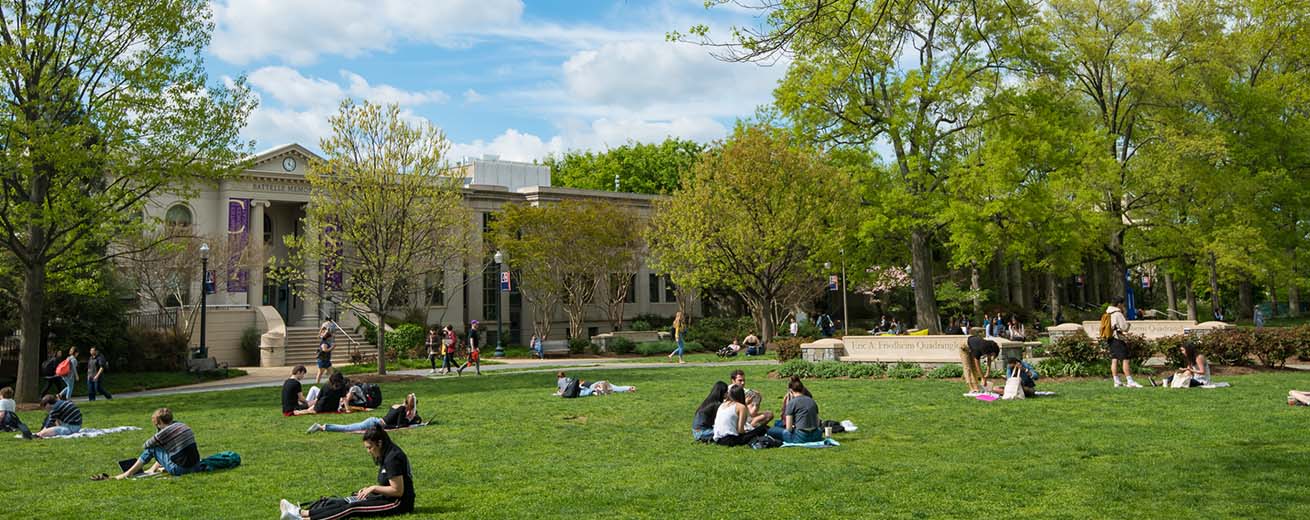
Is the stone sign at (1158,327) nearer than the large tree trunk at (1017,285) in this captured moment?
Yes

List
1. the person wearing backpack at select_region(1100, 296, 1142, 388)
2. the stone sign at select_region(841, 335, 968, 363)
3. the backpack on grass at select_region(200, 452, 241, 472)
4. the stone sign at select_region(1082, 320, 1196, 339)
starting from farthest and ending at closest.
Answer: the stone sign at select_region(1082, 320, 1196, 339) → the stone sign at select_region(841, 335, 968, 363) → the person wearing backpack at select_region(1100, 296, 1142, 388) → the backpack on grass at select_region(200, 452, 241, 472)

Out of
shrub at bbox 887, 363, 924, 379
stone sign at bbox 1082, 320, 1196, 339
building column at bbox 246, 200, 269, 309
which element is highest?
building column at bbox 246, 200, 269, 309

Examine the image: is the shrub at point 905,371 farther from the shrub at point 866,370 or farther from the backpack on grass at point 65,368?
the backpack on grass at point 65,368

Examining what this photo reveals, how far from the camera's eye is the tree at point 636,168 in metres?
72.7

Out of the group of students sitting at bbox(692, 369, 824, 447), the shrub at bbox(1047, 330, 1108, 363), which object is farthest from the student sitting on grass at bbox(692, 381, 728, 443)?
the shrub at bbox(1047, 330, 1108, 363)

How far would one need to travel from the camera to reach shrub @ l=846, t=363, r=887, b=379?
2294cm

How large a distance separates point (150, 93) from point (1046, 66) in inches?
1021

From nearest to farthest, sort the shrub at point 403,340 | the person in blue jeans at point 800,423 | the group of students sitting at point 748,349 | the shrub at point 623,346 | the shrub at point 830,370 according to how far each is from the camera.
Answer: the person in blue jeans at point 800,423 < the shrub at point 830,370 < the group of students sitting at point 748,349 < the shrub at point 403,340 < the shrub at point 623,346

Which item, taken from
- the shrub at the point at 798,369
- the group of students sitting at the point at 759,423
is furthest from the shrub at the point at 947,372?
the group of students sitting at the point at 759,423

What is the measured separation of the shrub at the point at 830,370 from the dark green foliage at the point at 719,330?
18.8 meters

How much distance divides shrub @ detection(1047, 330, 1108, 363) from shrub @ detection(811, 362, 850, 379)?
16.1ft

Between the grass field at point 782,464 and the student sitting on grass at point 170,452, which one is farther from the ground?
the student sitting on grass at point 170,452

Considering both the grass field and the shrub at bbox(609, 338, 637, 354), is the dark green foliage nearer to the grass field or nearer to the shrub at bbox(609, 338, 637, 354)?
the shrub at bbox(609, 338, 637, 354)

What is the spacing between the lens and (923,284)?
30734mm
